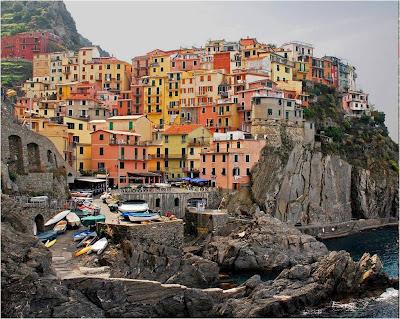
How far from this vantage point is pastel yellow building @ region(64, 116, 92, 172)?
56750 millimetres

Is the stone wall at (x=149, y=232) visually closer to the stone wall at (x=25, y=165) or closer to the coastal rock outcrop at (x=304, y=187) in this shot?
the stone wall at (x=25, y=165)

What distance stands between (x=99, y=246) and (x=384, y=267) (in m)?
20.5

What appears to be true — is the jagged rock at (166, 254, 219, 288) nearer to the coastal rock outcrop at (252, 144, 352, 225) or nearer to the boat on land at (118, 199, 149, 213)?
the boat on land at (118, 199, 149, 213)

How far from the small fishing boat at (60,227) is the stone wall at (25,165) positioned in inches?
159

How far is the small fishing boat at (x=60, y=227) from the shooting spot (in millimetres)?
36281

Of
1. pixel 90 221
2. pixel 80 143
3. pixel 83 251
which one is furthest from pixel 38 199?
pixel 80 143

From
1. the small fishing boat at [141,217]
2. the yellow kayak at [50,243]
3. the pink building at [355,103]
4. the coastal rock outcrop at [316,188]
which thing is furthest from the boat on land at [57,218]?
the pink building at [355,103]

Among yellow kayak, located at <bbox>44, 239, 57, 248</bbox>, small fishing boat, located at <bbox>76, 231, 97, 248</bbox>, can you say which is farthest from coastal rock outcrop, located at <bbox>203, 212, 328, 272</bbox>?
yellow kayak, located at <bbox>44, 239, 57, 248</bbox>

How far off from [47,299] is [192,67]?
53.1 m

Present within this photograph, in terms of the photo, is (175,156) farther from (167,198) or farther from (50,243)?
(50,243)

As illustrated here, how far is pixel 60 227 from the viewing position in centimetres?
3659

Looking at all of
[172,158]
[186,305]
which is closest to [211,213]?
[172,158]

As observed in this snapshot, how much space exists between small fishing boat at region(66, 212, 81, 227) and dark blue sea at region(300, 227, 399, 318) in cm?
1434

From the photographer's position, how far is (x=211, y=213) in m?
48.4
